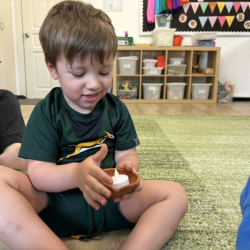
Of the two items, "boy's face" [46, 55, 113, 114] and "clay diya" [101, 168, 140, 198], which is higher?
"boy's face" [46, 55, 113, 114]

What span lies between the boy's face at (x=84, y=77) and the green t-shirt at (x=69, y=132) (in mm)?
45

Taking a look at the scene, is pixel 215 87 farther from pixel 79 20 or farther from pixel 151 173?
pixel 79 20

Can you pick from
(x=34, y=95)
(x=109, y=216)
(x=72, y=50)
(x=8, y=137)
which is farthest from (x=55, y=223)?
(x=34, y=95)

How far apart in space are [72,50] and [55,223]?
0.34 meters

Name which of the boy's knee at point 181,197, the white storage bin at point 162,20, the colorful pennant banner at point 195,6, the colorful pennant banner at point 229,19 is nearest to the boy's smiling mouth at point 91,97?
the boy's knee at point 181,197

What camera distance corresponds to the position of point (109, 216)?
0.53 metres

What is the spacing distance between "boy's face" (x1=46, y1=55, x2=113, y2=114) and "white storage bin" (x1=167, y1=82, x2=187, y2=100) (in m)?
2.36

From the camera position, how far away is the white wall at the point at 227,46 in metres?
2.90

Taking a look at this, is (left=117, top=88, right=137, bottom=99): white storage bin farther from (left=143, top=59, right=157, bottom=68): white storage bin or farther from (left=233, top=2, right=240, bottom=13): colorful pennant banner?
(left=233, top=2, right=240, bottom=13): colorful pennant banner

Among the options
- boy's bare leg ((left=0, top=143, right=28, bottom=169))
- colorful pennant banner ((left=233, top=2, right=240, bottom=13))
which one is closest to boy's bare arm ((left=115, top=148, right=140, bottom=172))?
boy's bare leg ((left=0, top=143, right=28, bottom=169))

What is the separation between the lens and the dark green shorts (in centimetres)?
52

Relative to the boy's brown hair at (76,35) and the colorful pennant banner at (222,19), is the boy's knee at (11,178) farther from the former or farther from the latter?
the colorful pennant banner at (222,19)

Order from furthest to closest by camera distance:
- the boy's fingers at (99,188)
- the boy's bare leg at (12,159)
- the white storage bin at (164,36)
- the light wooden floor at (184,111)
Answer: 1. the white storage bin at (164,36)
2. the light wooden floor at (184,111)
3. the boy's bare leg at (12,159)
4. the boy's fingers at (99,188)

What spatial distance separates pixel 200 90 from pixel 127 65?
841 millimetres
